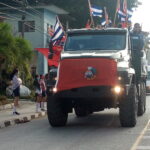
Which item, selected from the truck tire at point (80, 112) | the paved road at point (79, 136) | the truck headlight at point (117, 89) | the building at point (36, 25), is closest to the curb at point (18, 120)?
the paved road at point (79, 136)

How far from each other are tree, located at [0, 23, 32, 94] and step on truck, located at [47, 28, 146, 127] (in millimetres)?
11287

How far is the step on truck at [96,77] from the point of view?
14578mm

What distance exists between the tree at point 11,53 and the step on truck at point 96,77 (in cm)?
1129

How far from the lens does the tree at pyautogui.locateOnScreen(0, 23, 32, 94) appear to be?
89.4 feet

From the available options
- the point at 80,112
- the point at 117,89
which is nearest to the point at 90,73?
the point at 117,89

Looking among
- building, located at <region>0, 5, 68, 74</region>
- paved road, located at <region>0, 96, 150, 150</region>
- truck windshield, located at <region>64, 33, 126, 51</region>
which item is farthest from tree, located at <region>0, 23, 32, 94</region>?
building, located at <region>0, 5, 68, 74</region>

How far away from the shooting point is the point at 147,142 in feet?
39.7

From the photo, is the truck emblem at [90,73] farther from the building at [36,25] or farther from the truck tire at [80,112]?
the building at [36,25]

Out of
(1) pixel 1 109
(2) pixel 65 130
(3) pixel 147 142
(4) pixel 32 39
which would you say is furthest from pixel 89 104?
(4) pixel 32 39

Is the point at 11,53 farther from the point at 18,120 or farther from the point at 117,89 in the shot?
the point at 117,89

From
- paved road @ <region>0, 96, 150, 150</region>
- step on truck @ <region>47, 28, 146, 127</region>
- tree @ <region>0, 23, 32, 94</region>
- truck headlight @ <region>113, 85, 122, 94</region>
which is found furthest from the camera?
tree @ <region>0, 23, 32, 94</region>

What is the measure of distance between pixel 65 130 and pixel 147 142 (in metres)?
3.62

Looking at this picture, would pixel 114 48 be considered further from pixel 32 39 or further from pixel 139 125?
pixel 32 39

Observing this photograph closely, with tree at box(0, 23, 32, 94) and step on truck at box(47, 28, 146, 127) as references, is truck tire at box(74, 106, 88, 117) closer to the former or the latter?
step on truck at box(47, 28, 146, 127)
